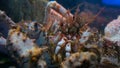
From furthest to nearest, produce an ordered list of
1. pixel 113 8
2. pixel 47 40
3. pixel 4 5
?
pixel 113 8 < pixel 4 5 < pixel 47 40

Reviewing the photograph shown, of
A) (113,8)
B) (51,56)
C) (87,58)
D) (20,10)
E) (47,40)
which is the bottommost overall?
(87,58)

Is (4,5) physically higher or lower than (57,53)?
higher

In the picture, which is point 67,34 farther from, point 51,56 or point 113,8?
point 113,8

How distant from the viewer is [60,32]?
380 centimetres

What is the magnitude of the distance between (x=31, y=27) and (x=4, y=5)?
226cm

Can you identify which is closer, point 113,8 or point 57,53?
point 57,53

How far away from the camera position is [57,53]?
3.42 m

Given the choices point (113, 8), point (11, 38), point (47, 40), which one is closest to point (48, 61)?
point (47, 40)

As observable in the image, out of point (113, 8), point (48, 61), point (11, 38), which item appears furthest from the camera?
point (113, 8)

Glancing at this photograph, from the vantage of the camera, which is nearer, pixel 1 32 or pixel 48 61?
pixel 48 61

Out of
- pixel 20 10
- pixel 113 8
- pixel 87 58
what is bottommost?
pixel 87 58

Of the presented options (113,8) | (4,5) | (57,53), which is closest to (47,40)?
(57,53)

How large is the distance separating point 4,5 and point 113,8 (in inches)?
304

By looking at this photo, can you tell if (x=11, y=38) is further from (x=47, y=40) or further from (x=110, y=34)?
(x=110, y=34)
